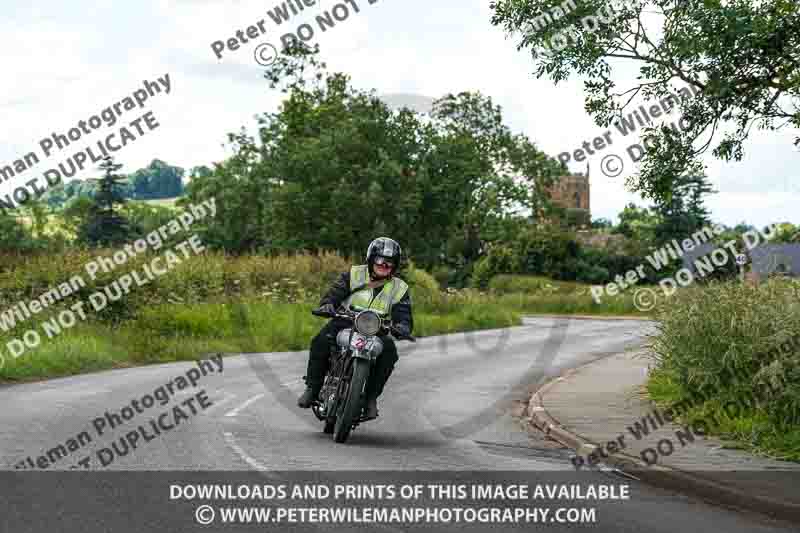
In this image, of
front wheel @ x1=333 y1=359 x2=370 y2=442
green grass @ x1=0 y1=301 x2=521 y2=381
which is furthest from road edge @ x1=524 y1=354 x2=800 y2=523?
green grass @ x1=0 y1=301 x2=521 y2=381

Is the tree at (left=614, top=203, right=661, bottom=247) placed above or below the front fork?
above

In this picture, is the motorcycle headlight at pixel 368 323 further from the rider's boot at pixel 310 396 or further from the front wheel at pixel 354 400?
the rider's boot at pixel 310 396

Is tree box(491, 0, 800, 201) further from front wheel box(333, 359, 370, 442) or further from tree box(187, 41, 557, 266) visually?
tree box(187, 41, 557, 266)

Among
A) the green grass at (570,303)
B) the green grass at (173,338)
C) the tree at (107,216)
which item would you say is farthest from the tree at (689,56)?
Answer: the tree at (107,216)

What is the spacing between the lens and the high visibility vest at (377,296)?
12070 millimetres

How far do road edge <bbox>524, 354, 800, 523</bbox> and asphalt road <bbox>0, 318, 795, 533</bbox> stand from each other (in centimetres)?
17

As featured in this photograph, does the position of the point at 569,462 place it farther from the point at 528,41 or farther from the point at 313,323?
the point at 313,323

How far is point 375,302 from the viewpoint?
476 inches

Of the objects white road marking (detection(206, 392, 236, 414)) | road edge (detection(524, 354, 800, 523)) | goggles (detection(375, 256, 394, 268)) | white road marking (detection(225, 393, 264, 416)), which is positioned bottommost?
road edge (detection(524, 354, 800, 523))

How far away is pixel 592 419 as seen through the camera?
14.4 m

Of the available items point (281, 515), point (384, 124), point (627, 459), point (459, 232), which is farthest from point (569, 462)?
point (459, 232)

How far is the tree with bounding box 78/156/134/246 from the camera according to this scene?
99.9m

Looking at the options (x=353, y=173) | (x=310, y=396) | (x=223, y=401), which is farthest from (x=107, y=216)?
(x=310, y=396)

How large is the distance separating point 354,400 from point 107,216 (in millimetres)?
93159
